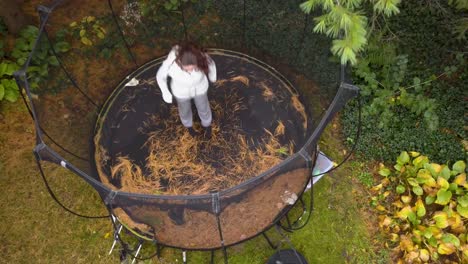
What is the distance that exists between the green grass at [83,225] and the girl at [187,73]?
4.12 feet

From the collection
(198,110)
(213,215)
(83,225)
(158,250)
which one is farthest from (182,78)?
(83,225)

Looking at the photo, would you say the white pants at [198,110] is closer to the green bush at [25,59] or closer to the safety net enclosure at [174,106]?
the safety net enclosure at [174,106]

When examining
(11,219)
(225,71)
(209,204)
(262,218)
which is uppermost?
(209,204)

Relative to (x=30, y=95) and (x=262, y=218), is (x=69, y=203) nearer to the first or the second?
(x=30, y=95)

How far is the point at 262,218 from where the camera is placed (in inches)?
117

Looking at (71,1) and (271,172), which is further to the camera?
(71,1)

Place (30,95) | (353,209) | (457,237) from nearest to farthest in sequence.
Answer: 1. (30,95)
2. (457,237)
3. (353,209)

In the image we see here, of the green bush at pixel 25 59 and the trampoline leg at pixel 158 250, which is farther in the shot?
the green bush at pixel 25 59

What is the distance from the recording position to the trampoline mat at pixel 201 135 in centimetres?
345

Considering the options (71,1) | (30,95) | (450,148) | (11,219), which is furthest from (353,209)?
(71,1)

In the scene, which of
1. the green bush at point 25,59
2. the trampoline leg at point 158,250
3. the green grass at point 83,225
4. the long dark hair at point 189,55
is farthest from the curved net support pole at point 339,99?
the green bush at point 25,59

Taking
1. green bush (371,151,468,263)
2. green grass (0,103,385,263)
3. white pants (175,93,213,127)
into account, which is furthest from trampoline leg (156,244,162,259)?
green bush (371,151,468,263)

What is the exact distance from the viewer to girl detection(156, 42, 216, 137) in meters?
2.71

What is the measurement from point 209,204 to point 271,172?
1.35 ft
